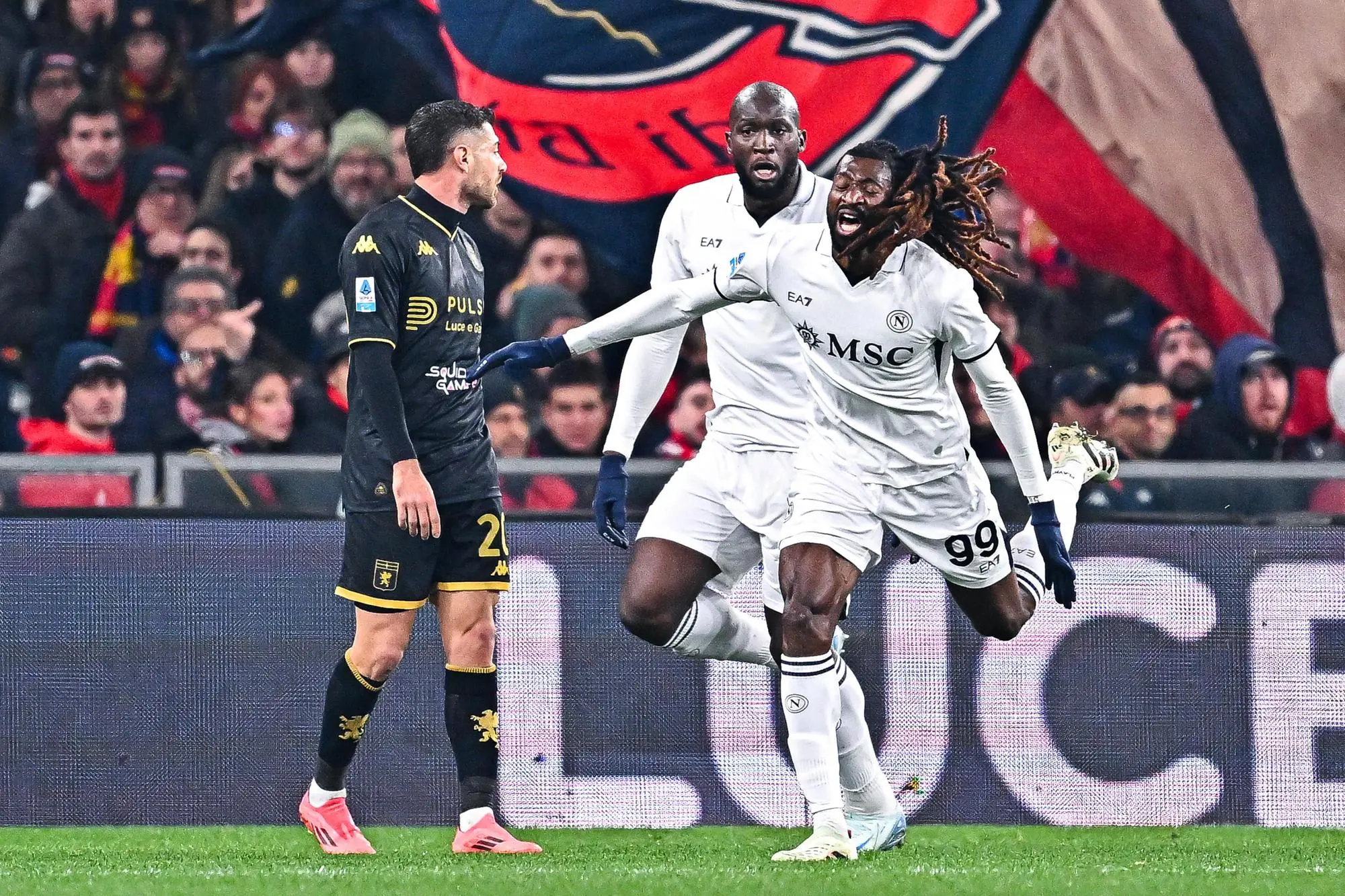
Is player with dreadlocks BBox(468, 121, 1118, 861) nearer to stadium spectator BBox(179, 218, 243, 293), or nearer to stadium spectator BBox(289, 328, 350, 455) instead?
stadium spectator BBox(289, 328, 350, 455)

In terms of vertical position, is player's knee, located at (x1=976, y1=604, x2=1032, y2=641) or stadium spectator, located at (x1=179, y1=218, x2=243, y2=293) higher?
stadium spectator, located at (x1=179, y1=218, x2=243, y2=293)

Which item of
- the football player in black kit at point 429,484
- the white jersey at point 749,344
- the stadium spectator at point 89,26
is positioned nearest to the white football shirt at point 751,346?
the white jersey at point 749,344

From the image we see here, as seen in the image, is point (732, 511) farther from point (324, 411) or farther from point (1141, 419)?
point (1141, 419)

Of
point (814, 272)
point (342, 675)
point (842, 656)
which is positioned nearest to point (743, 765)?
point (842, 656)

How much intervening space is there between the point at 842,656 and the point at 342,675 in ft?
5.81

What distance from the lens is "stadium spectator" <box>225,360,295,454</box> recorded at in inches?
300

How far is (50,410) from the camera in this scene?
25.9 feet

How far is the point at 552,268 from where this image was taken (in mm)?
8289

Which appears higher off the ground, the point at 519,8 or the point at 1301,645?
the point at 519,8

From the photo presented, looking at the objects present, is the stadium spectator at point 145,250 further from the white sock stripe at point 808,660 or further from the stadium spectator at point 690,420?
the white sock stripe at point 808,660

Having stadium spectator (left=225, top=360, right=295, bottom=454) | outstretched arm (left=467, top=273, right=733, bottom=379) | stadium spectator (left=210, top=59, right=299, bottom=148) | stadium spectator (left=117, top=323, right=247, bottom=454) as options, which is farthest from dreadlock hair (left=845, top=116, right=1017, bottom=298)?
stadium spectator (left=210, top=59, right=299, bottom=148)

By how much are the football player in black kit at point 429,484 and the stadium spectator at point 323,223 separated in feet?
8.90

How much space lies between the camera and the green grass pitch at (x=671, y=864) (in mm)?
4602

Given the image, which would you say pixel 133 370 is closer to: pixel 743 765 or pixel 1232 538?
pixel 743 765
